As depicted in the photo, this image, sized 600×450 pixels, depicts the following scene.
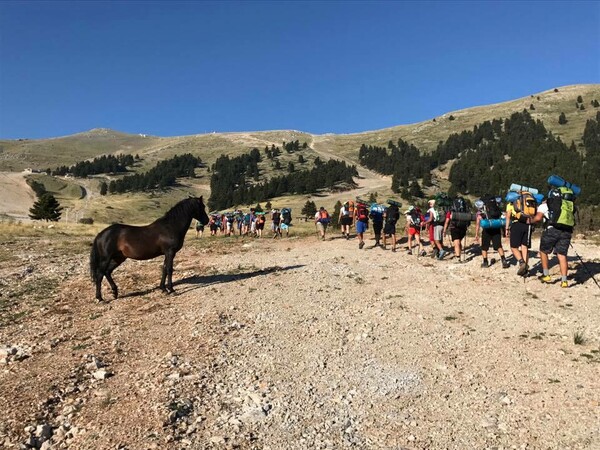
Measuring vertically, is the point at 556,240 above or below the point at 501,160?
below

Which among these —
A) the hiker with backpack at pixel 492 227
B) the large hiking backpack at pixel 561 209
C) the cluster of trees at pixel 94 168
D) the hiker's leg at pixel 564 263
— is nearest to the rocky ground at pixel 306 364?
the hiker's leg at pixel 564 263

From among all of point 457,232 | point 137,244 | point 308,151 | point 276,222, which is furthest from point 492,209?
point 308,151

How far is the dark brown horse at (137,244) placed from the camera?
1114 cm

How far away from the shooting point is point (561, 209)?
34.5 ft

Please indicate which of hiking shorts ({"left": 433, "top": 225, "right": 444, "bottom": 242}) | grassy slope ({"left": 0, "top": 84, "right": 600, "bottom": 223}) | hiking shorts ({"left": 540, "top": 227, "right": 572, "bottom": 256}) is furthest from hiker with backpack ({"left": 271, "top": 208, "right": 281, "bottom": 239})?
grassy slope ({"left": 0, "top": 84, "right": 600, "bottom": 223})

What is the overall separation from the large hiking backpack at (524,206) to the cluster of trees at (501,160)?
176ft

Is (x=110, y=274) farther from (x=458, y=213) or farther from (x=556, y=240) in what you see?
(x=556, y=240)

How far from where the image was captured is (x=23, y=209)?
8200 cm

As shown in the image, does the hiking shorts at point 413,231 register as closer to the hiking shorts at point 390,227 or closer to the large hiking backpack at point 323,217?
the hiking shorts at point 390,227

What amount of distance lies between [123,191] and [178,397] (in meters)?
117

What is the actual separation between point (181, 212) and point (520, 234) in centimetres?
926

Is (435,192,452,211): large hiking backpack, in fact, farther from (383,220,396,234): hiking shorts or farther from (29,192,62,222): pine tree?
(29,192,62,222): pine tree

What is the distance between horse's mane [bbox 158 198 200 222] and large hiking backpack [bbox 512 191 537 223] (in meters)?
8.85

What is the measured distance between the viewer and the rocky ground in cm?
509
